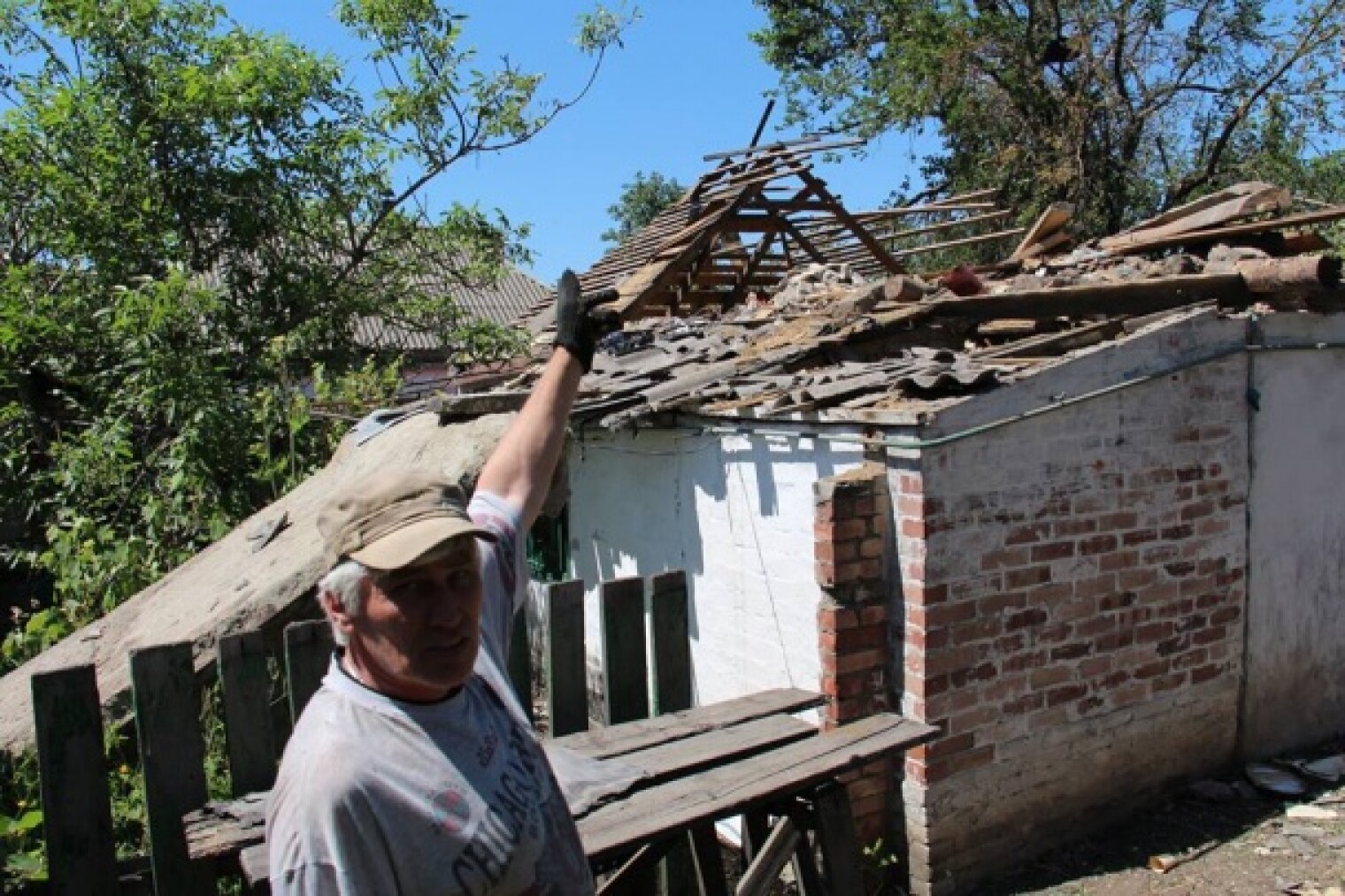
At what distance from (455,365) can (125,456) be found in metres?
3.22

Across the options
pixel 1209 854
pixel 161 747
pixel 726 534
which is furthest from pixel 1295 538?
pixel 161 747

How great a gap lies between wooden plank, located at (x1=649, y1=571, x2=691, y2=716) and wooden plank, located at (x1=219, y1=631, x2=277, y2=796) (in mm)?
1264

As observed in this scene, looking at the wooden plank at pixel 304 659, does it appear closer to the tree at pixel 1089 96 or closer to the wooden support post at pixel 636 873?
the wooden support post at pixel 636 873

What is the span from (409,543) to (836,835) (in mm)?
1999

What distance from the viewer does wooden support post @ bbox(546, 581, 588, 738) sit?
134 inches

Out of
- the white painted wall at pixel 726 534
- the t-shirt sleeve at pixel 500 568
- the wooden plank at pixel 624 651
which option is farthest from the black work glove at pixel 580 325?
the white painted wall at pixel 726 534

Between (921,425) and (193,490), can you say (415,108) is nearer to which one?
(193,490)

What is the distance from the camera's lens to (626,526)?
22.9 ft

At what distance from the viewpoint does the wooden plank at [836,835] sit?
3270 millimetres

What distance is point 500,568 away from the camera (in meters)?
2.42

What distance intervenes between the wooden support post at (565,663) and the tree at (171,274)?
371cm

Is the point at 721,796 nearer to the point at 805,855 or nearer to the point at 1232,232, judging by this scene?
the point at 805,855

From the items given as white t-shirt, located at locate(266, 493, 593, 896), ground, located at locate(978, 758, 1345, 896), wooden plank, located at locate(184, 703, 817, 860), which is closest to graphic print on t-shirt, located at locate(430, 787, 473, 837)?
white t-shirt, located at locate(266, 493, 593, 896)

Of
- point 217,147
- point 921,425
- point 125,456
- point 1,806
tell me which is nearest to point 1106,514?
point 921,425
